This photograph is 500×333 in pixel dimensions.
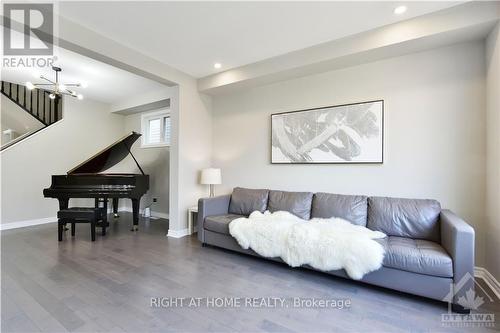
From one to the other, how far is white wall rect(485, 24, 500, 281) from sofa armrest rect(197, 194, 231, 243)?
312 centimetres

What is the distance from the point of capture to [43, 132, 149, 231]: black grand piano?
3789mm

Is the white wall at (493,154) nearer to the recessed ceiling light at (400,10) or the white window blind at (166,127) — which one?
the recessed ceiling light at (400,10)

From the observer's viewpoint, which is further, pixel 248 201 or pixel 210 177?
pixel 210 177

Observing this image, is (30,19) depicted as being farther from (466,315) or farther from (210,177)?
(466,315)

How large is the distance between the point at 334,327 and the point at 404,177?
78.2 inches

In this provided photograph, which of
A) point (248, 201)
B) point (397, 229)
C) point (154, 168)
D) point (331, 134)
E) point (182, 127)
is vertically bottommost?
point (397, 229)

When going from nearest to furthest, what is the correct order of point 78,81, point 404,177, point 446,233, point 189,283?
point 446,233
point 189,283
point 404,177
point 78,81

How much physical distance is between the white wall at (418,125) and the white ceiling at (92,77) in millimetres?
2730

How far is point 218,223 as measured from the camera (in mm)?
3162

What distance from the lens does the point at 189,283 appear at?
229 cm

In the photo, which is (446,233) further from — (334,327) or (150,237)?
(150,237)

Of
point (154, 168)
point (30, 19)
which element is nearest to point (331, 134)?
point (30, 19)

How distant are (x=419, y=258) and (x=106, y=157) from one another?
4693 millimetres

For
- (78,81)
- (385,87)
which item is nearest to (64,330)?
(385,87)
